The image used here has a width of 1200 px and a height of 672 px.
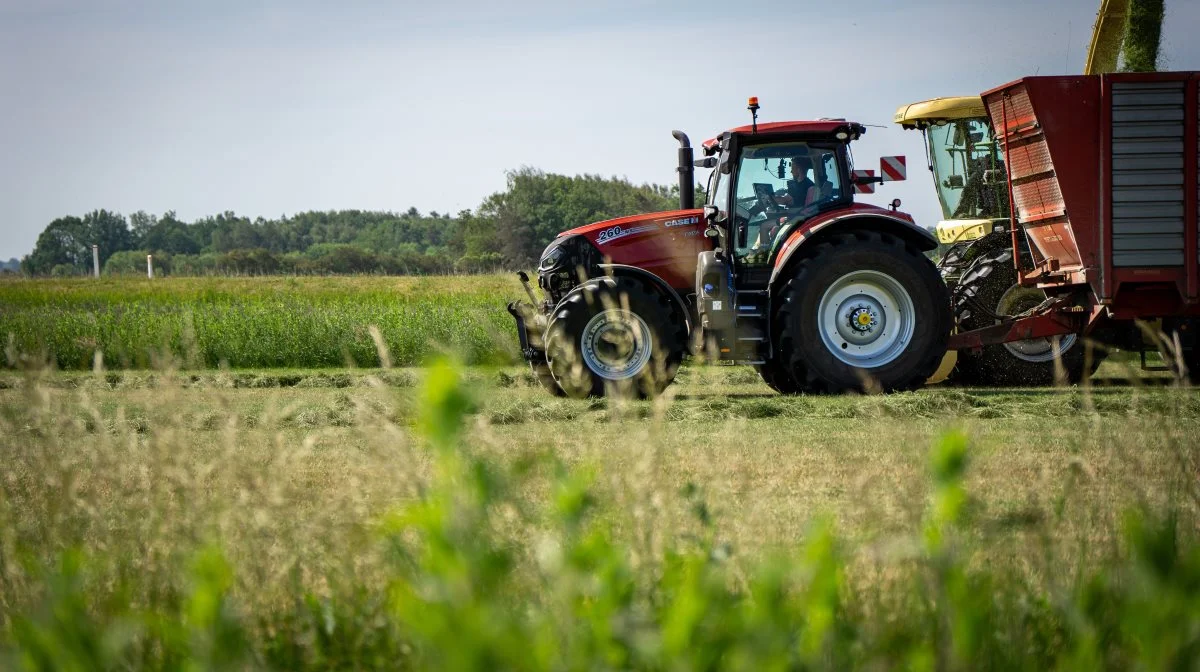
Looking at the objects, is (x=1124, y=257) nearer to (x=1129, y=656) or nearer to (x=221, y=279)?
(x=1129, y=656)

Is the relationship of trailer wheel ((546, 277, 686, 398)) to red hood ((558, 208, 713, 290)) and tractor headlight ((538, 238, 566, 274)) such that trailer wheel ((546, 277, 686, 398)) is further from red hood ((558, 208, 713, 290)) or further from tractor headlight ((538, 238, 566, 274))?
tractor headlight ((538, 238, 566, 274))

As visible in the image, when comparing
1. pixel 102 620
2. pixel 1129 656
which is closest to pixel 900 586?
pixel 1129 656

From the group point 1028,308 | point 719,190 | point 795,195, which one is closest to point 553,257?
point 719,190

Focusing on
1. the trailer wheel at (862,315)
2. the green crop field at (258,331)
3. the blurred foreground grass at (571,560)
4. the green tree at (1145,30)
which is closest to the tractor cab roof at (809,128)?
the trailer wheel at (862,315)

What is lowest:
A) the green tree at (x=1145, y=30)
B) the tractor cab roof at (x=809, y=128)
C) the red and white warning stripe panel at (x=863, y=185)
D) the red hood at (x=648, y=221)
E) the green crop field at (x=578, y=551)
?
the green crop field at (x=578, y=551)

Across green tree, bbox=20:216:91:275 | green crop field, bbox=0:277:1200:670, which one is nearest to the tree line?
green tree, bbox=20:216:91:275

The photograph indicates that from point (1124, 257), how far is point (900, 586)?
706 centimetres

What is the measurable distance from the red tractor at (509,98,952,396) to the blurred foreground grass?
11.5ft

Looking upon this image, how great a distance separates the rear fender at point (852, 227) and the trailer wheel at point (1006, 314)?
47.0 inches

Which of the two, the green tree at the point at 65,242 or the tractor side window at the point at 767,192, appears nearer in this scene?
the tractor side window at the point at 767,192

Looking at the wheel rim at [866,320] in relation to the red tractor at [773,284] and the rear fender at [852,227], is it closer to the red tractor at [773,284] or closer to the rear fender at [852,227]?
the red tractor at [773,284]

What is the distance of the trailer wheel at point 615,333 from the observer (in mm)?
9812

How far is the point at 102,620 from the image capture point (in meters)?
3.16

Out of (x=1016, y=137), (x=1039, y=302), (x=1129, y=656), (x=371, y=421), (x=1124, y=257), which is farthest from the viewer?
(x=1039, y=302)
